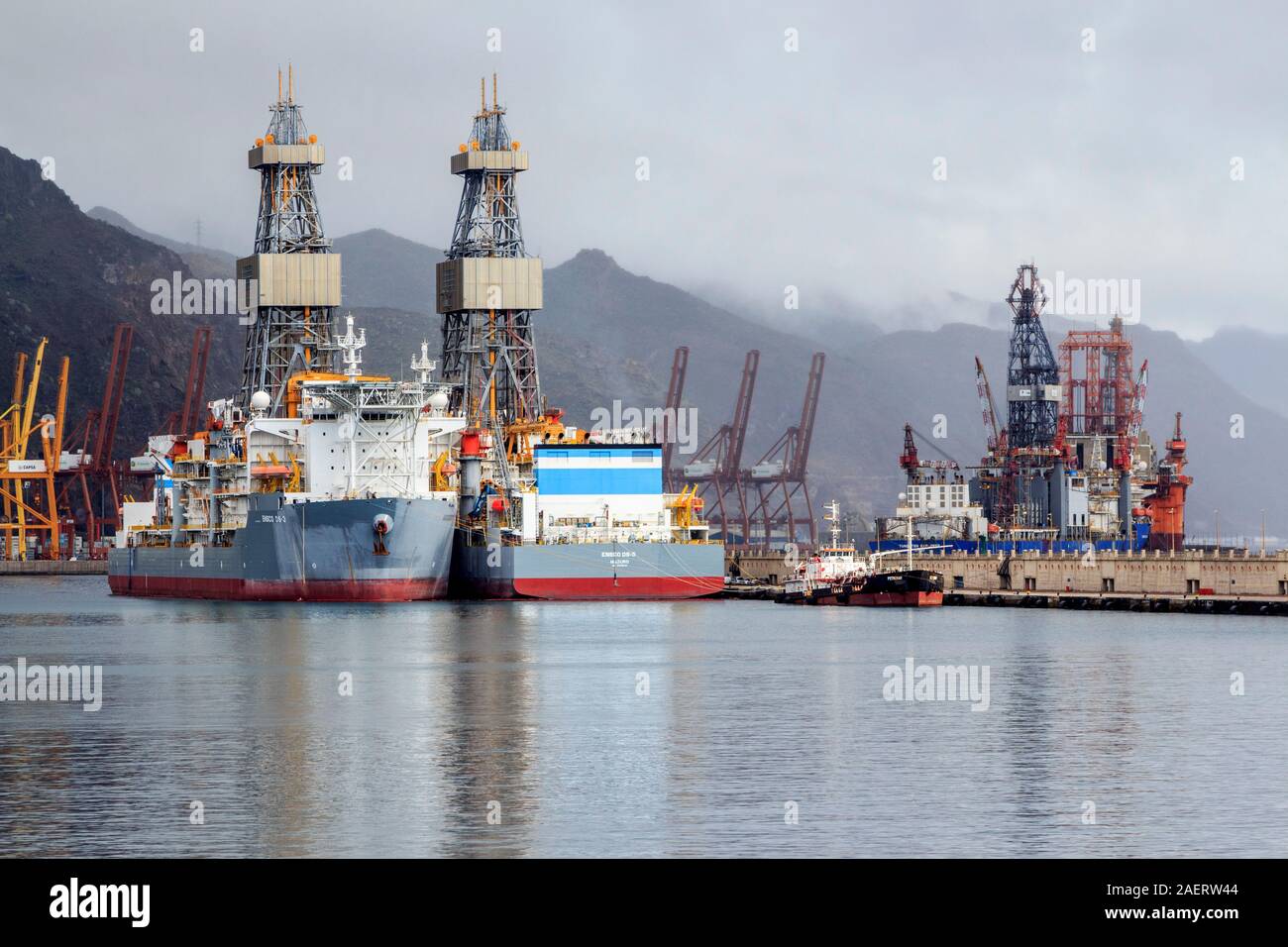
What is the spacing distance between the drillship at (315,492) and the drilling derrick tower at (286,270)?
995 mm

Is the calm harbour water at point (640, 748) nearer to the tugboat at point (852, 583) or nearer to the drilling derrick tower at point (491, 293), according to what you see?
the tugboat at point (852, 583)

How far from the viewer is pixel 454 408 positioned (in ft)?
485

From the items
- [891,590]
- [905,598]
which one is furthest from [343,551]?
[905,598]

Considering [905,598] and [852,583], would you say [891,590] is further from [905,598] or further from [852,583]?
[852,583]

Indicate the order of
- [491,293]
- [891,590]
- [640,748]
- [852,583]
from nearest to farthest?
[640,748] < [891,590] < [852,583] < [491,293]

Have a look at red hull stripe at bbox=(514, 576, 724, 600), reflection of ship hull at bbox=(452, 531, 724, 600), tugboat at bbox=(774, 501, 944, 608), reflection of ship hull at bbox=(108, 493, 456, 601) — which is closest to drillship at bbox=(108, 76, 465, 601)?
reflection of ship hull at bbox=(108, 493, 456, 601)

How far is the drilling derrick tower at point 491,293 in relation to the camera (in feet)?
482

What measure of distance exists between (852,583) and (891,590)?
377cm

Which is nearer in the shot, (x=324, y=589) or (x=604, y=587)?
(x=324, y=589)

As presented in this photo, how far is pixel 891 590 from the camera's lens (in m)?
124

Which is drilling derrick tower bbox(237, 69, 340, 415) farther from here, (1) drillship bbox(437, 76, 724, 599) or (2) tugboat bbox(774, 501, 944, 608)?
(2) tugboat bbox(774, 501, 944, 608)

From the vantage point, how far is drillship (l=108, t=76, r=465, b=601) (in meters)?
113

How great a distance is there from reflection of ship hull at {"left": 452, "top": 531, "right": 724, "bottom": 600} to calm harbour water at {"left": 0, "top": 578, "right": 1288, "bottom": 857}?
75.0 ft

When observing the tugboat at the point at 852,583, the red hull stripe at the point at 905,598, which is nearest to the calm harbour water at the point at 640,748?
the red hull stripe at the point at 905,598
